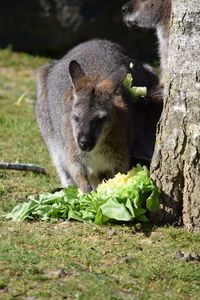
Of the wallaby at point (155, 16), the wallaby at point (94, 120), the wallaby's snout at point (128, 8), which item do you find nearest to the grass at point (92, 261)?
the wallaby at point (94, 120)

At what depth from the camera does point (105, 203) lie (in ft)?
18.4

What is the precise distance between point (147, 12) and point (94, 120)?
8.91 feet

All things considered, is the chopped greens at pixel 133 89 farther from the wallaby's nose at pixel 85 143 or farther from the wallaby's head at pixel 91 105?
the wallaby's nose at pixel 85 143

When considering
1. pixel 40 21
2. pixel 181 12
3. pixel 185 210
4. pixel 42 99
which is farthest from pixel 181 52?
pixel 40 21

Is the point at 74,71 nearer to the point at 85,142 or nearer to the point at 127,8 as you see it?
the point at 85,142

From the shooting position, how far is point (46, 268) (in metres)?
4.65

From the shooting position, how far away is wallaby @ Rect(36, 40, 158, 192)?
615 centimetres

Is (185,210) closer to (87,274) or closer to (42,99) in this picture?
(87,274)

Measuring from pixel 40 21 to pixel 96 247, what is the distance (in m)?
8.41

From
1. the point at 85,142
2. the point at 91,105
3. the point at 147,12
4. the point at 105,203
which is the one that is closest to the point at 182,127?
the point at 105,203

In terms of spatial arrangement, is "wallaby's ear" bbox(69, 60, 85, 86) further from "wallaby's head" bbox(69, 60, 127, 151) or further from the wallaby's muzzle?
the wallaby's muzzle

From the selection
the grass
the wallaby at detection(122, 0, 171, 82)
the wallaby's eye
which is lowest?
the grass

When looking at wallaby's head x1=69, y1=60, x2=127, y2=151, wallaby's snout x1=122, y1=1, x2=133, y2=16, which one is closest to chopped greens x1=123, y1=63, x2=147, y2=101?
wallaby's head x1=69, y1=60, x2=127, y2=151

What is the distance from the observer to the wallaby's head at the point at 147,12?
26.8ft
